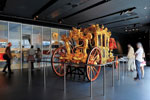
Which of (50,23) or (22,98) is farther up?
(50,23)

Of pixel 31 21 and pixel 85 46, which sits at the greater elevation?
pixel 31 21

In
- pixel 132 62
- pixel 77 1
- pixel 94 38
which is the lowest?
pixel 132 62

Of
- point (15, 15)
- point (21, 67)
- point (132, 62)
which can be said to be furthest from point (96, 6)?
point (21, 67)

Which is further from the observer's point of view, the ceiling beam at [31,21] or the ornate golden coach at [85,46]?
the ceiling beam at [31,21]

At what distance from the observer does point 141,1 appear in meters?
5.21

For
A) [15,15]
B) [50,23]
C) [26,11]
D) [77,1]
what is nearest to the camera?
[77,1]

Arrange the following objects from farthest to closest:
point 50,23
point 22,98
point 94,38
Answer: point 50,23 → point 94,38 → point 22,98

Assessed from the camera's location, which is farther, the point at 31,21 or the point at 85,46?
the point at 31,21

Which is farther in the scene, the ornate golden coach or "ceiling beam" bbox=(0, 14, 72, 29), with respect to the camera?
"ceiling beam" bbox=(0, 14, 72, 29)

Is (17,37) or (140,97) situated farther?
(17,37)

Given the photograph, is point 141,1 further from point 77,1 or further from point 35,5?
point 35,5

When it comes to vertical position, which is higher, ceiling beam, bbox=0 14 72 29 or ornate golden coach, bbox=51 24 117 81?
ceiling beam, bbox=0 14 72 29

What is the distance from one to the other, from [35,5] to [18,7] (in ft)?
3.29

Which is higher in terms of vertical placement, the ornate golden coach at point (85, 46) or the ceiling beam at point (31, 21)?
the ceiling beam at point (31, 21)
